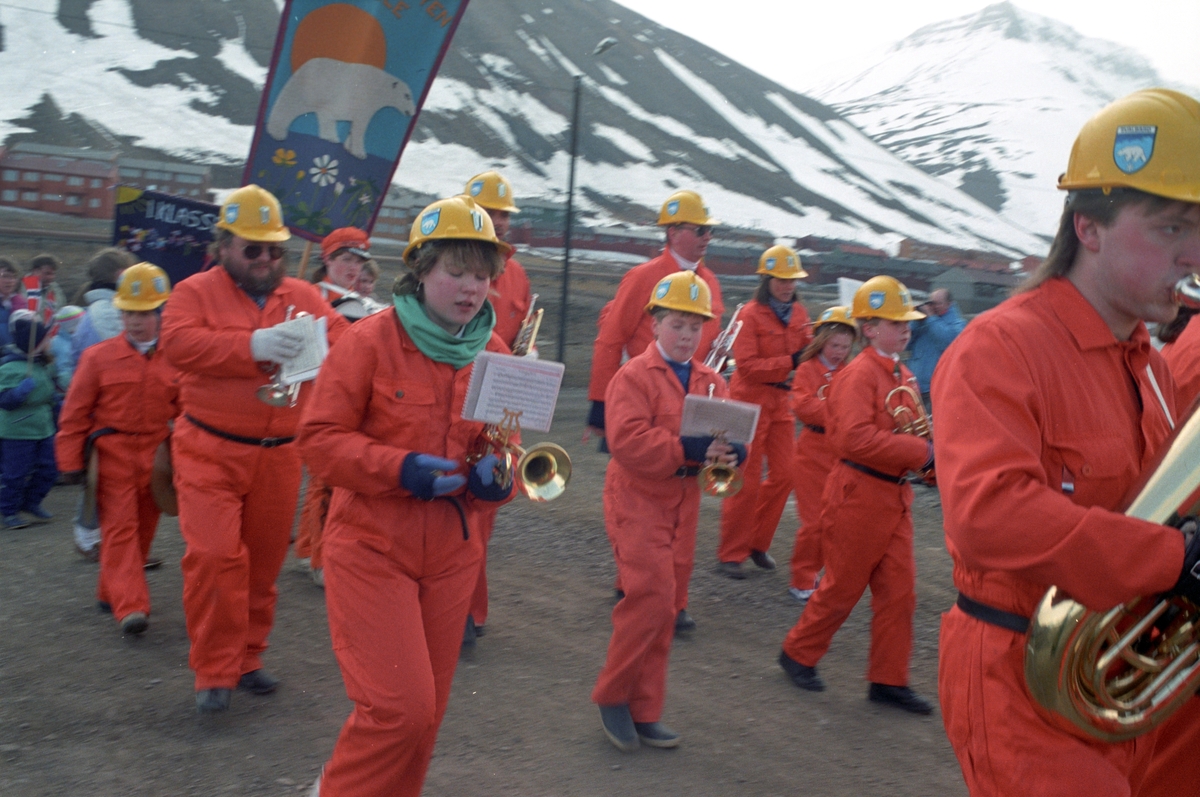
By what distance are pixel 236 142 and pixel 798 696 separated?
42872 mm

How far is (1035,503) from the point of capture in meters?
1.99

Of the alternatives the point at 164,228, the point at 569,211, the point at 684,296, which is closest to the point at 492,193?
the point at 684,296

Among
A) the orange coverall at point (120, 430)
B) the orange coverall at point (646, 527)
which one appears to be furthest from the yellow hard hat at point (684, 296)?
the orange coverall at point (120, 430)

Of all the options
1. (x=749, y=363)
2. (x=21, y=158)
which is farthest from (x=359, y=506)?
(x=21, y=158)

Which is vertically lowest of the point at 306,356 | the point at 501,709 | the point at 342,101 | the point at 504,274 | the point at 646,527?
the point at 501,709

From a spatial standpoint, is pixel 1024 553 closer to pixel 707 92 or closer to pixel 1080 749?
pixel 1080 749

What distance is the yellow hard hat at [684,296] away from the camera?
4.73 meters

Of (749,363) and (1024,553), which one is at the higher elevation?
(1024,553)

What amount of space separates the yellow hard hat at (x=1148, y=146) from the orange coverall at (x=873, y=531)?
9.21ft

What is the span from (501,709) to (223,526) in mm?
1513

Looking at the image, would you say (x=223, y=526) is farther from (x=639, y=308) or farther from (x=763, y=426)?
(x=763, y=426)

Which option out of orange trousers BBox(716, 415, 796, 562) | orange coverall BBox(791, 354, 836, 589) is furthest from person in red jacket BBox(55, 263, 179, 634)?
orange coverall BBox(791, 354, 836, 589)

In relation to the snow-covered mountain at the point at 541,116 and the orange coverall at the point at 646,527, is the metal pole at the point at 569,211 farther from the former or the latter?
the snow-covered mountain at the point at 541,116

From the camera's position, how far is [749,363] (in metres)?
7.24
